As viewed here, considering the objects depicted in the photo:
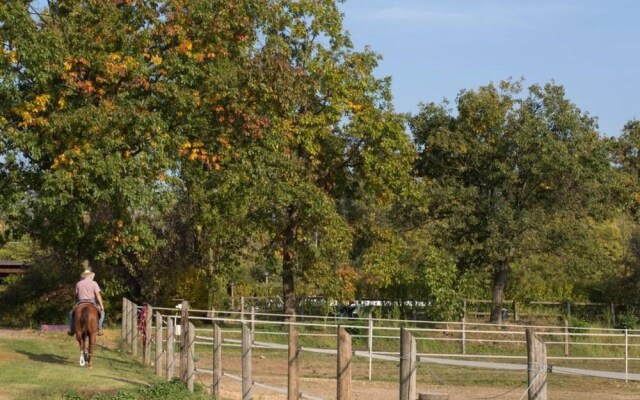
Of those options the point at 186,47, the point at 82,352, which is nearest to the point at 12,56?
the point at 186,47

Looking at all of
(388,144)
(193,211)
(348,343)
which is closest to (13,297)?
(193,211)

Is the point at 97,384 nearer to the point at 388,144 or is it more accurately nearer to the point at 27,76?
the point at 27,76

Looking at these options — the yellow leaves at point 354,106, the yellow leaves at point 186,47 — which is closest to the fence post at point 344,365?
the yellow leaves at point 186,47

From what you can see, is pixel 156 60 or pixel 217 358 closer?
pixel 217 358

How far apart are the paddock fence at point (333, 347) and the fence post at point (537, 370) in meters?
0.10

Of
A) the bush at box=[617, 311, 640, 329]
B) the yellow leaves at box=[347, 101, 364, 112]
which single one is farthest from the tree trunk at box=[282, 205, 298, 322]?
the bush at box=[617, 311, 640, 329]

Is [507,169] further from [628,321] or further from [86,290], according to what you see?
[86,290]

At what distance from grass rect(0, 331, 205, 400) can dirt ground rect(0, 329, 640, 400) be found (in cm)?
139

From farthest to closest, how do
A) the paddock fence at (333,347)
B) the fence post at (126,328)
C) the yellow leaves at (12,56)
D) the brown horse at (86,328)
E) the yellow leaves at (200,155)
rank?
the yellow leaves at (200,155), the yellow leaves at (12,56), the fence post at (126,328), the brown horse at (86,328), the paddock fence at (333,347)

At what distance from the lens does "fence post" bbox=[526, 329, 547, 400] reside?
379 inches

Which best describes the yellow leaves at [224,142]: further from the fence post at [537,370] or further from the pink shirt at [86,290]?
the fence post at [537,370]

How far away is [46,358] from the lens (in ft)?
76.4

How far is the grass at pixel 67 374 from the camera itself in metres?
16.7

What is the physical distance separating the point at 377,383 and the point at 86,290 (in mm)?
7246
